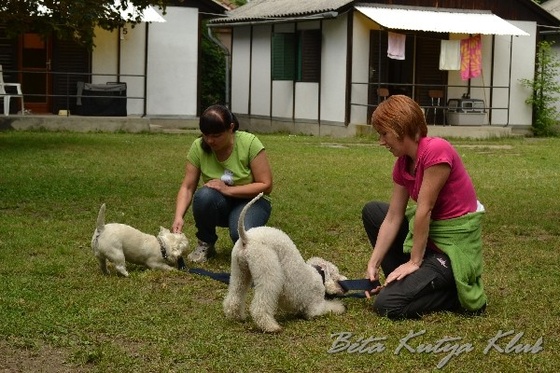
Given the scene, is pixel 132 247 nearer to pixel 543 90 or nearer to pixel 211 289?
pixel 211 289

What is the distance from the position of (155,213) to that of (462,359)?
5.90 metres

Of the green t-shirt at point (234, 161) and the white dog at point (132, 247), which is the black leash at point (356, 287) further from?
the green t-shirt at point (234, 161)

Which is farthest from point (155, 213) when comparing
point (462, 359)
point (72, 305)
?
point (462, 359)

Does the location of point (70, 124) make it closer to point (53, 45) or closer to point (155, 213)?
point (53, 45)

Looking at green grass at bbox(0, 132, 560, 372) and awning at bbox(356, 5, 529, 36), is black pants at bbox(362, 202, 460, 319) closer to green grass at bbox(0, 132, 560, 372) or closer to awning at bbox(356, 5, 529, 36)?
green grass at bbox(0, 132, 560, 372)

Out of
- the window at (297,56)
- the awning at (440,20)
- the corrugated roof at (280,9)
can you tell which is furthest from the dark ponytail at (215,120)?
the window at (297,56)

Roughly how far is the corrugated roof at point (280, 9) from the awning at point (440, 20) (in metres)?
0.83

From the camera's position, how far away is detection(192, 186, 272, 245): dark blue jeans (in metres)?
7.98

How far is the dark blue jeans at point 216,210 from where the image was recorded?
7984 millimetres

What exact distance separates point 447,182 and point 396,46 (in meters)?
19.2

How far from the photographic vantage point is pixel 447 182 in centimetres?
628

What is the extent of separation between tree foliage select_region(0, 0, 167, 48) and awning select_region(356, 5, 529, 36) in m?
8.66

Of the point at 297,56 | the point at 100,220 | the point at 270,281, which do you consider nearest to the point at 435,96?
the point at 297,56

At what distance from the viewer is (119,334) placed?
571cm
